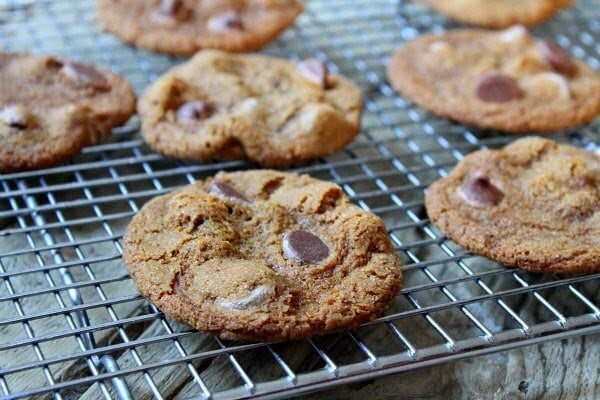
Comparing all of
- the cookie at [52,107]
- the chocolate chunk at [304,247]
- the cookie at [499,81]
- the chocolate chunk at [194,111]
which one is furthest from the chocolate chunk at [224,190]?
the cookie at [499,81]

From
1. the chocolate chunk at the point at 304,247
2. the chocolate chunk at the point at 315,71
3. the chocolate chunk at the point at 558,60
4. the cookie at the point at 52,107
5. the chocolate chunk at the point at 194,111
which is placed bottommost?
the chocolate chunk at the point at 558,60

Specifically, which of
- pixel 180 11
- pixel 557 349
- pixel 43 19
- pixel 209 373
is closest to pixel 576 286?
pixel 557 349

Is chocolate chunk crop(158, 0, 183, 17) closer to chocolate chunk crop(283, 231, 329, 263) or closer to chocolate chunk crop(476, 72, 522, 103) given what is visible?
chocolate chunk crop(476, 72, 522, 103)

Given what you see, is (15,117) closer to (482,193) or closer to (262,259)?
(262,259)

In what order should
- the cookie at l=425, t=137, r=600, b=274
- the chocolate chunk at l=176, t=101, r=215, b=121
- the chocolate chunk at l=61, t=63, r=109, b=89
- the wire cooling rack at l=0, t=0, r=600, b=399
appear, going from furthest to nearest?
the chocolate chunk at l=61, t=63, r=109, b=89, the chocolate chunk at l=176, t=101, r=215, b=121, the cookie at l=425, t=137, r=600, b=274, the wire cooling rack at l=0, t=0, r=600, b=399

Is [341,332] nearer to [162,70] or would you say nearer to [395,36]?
[162,70]

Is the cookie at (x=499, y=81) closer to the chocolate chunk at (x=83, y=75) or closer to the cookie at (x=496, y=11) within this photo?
the cookie at (x=496, y=11)

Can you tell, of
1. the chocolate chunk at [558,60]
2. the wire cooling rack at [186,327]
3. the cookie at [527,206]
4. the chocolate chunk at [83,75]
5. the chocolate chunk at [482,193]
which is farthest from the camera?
the chocolate chunk at [558,60]

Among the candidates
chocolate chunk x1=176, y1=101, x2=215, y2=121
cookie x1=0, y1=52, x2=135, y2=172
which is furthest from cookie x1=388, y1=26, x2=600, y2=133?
cookie x1=0, y1=52, x2=135, y2=172
